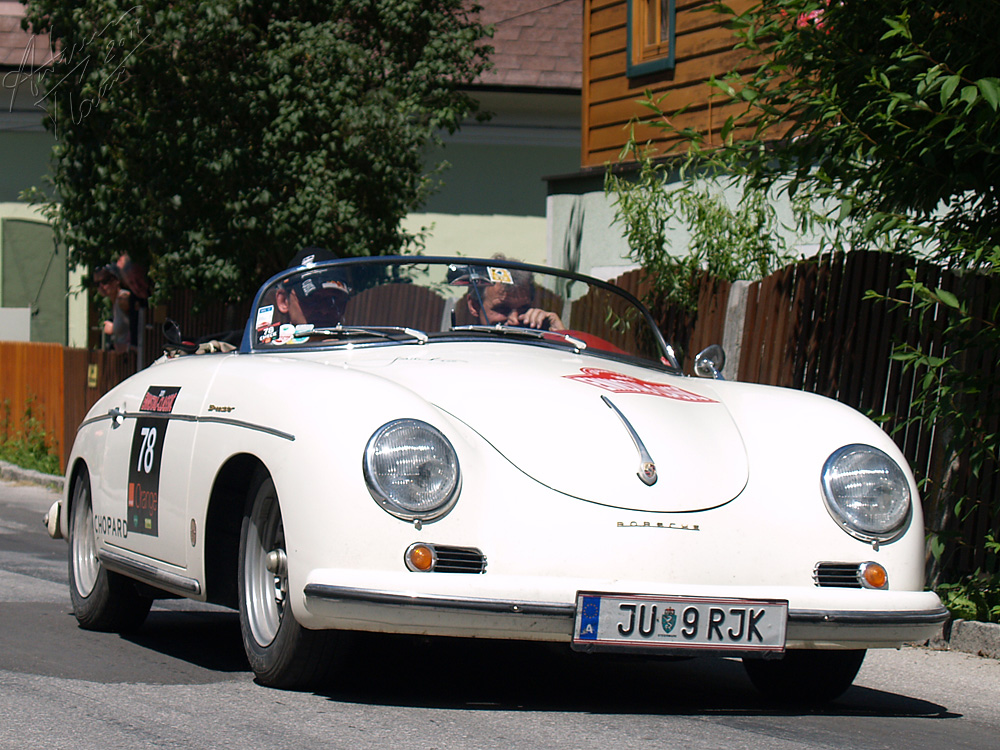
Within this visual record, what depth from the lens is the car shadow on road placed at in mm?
4699

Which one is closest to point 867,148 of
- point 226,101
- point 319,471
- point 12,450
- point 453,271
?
point 453,271

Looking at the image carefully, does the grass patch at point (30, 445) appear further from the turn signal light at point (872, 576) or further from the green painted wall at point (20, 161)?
the turn signal light at point (872, 576)

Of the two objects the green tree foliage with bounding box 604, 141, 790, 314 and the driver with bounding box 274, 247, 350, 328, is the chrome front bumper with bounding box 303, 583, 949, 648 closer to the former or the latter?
the driver with bounding box 274, 247, 350, 328

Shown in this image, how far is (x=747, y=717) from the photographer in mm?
4699

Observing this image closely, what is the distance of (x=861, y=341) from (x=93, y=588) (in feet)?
13.3

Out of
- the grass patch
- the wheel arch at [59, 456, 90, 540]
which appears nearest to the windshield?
the wheel arch at [59, 456, 90, 540]

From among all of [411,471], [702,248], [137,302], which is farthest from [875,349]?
[137,302]

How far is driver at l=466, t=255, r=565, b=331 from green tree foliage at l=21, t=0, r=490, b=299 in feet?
21.5

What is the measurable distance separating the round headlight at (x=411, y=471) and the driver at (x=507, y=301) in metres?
1.35

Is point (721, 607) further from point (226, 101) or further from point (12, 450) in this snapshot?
point (12, 450)

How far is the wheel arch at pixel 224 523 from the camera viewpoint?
16.6 feet

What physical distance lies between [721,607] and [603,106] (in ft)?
36.6

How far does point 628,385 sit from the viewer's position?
5016mm

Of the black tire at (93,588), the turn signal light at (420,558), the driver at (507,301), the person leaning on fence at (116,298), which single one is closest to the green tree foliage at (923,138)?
the driver at (507,301)
